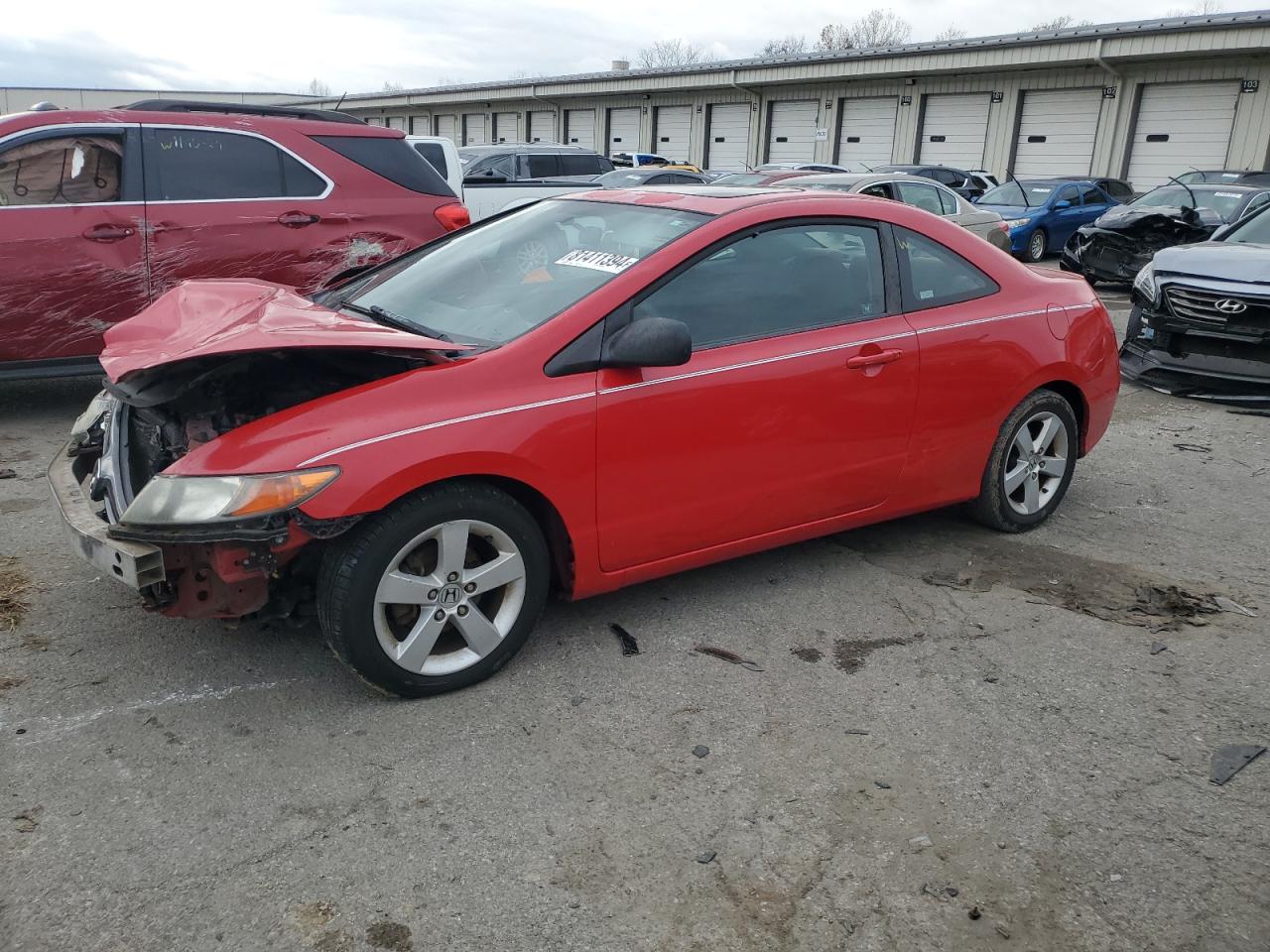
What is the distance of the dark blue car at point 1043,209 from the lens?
60.0 ft

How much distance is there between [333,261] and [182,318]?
10.3 feet

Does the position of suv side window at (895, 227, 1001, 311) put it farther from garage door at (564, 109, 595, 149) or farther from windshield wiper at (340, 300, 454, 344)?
garage door at (564, 109, 595, 149)

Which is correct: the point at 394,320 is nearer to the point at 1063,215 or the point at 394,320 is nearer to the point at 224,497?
the point at 224,497

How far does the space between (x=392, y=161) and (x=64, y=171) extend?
2050mm

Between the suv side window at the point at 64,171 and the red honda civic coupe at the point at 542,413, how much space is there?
99.6 inches

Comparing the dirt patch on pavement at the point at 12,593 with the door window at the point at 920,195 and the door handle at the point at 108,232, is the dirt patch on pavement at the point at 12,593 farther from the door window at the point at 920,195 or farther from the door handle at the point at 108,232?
the door window at the point at 920,195

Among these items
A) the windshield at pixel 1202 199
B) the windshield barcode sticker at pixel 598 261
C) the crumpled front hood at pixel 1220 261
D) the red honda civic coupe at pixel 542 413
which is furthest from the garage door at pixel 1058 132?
the windshield barcode sticker at pixel 598 261

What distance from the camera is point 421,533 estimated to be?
3205mm

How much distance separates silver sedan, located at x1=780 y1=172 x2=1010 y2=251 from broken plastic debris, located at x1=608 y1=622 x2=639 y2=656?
8152 mm

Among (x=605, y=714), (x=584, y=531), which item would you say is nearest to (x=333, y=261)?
(x=584, y=531)

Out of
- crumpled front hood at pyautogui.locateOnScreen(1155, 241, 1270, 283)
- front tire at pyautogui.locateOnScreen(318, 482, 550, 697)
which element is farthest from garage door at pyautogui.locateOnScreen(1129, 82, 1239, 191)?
front tire at pyautogui.locateOnScreen(318, 482, 550, 697)

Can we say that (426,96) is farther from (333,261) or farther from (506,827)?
(506,827)

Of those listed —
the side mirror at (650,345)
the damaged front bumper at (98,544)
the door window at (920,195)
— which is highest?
the door window at (920,195)

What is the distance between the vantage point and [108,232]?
6215mm
